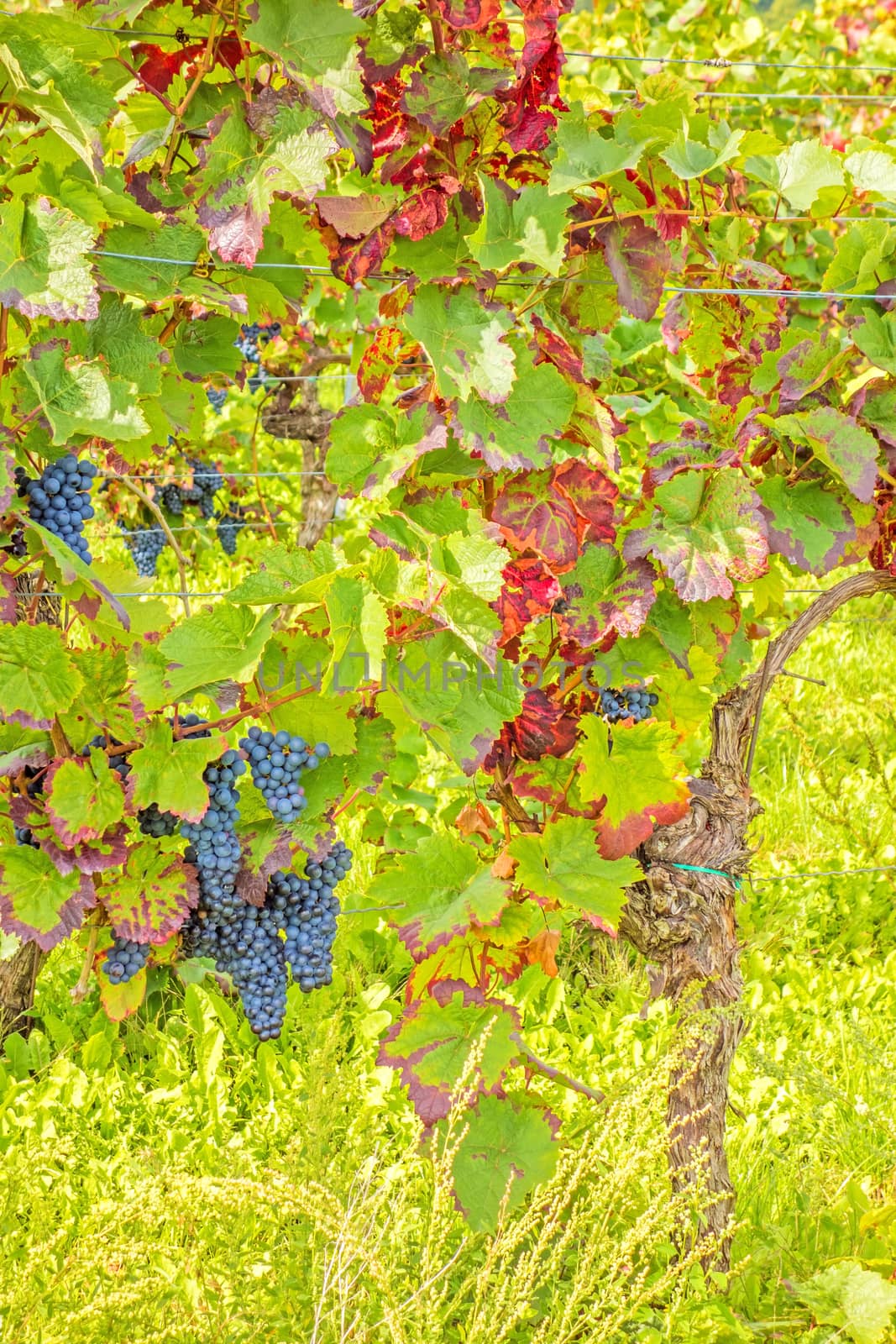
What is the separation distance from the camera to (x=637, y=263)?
1.60 metres

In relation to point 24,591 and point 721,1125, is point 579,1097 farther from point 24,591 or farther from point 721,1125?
point 24,591

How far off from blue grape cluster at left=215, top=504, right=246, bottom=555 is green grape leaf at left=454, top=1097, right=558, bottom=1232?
11.5 feet

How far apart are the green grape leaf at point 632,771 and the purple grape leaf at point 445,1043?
0.35 meters

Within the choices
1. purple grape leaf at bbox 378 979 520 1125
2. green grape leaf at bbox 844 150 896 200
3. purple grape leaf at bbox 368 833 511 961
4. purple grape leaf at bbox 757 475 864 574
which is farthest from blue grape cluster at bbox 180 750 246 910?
green grape leaf at bbox 844 150 896 200

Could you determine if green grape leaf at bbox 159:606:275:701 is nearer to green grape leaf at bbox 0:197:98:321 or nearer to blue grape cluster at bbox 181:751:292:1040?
blue grape cluster at bbox 181:751:292:1040

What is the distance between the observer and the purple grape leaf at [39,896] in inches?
63.9

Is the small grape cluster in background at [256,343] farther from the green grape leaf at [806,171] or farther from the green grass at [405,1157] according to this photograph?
the green grape leaf at [806,171]

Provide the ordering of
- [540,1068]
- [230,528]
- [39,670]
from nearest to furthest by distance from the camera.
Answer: [39,670]
[540,1068]
[230,528]

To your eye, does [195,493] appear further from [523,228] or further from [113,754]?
[523,228]

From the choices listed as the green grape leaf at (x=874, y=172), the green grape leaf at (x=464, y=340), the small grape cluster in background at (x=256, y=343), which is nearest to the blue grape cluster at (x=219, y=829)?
the green grape leaf at (x=464, y=340)

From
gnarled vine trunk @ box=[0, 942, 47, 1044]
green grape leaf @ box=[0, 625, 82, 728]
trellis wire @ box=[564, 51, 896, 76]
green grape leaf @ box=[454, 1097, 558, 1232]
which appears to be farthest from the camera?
trellis wire @ box=[564, 51, 896, 76]

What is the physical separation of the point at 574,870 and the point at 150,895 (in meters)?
0.62

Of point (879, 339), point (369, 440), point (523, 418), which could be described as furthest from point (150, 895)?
point (879, 339)

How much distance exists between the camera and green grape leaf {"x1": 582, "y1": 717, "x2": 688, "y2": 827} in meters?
1.74
